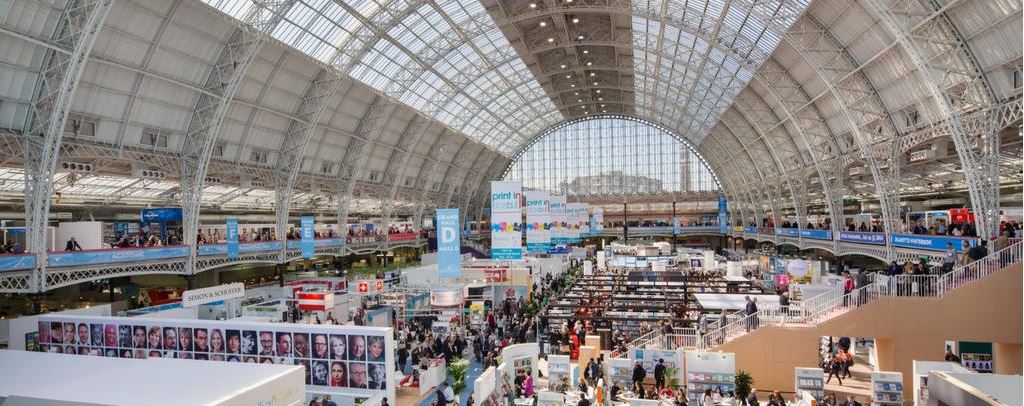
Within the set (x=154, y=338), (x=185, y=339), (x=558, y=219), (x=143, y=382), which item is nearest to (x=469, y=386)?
(x=185, y=339)

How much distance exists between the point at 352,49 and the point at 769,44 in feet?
70.1

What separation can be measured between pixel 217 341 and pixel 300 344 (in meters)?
2.41

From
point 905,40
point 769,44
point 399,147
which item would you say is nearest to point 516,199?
point 905,40

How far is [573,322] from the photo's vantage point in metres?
23.3

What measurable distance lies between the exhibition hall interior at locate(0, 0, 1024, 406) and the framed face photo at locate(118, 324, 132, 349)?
0.06m

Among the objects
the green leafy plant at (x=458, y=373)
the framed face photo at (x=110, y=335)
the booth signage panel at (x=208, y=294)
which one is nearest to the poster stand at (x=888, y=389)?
the green leafy plant at (x=458, y=373)

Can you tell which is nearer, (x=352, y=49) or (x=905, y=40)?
(x=905, y=40)

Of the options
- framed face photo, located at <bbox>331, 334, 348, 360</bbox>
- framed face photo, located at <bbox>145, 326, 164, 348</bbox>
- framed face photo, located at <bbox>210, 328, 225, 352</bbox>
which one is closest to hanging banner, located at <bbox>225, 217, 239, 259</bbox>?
framed face photo, located at <bbox>145, 326, 164, 348</bbox>

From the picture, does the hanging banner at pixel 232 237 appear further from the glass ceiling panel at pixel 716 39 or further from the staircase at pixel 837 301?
the glass ceiling panel at pixel 716 39

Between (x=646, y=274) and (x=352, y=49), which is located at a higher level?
(x=352, y=49)

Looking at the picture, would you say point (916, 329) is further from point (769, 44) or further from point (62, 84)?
point (62, 84)

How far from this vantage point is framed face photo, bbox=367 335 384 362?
14008 millimetres

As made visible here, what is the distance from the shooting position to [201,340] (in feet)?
49.9

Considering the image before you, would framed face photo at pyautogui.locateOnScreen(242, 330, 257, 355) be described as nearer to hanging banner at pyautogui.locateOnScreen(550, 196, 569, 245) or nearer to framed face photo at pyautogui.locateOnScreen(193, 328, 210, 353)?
framed face photo at pyautogui.locateOnScreen(193, 328, 210, 353)
